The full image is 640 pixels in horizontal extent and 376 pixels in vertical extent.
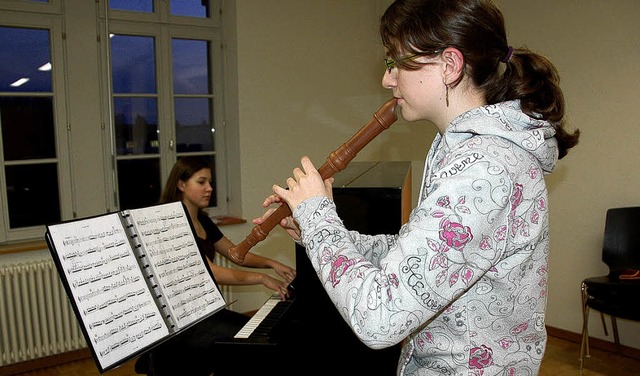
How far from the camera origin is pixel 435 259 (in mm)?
698

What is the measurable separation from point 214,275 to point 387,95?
9.97 ft

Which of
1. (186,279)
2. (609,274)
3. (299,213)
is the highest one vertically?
(299,213)

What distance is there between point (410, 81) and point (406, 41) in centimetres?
6

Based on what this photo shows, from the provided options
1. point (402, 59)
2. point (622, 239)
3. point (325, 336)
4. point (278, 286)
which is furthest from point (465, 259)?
point (622, 239)

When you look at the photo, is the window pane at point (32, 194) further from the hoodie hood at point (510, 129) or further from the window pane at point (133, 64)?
the hoodie hood at point (510, 129)

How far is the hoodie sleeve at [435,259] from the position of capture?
0.70 m

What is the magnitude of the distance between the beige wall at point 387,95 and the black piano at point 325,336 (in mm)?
2271

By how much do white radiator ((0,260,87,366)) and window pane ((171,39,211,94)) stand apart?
1.63 metres

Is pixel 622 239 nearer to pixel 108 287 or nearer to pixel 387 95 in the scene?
pixel 387 95

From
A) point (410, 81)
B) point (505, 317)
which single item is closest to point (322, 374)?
point (505, 317)

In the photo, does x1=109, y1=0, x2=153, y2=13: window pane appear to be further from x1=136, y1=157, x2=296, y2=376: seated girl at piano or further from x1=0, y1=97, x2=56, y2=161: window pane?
x1=136, y1=157, x2=296, y2=376: seated girl at piano

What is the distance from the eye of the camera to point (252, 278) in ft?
8.64

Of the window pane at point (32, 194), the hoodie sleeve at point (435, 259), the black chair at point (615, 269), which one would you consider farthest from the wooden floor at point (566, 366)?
the hoodie sleeve at point (435, 259)

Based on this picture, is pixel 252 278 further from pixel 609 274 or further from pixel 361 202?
pixel 609 274
